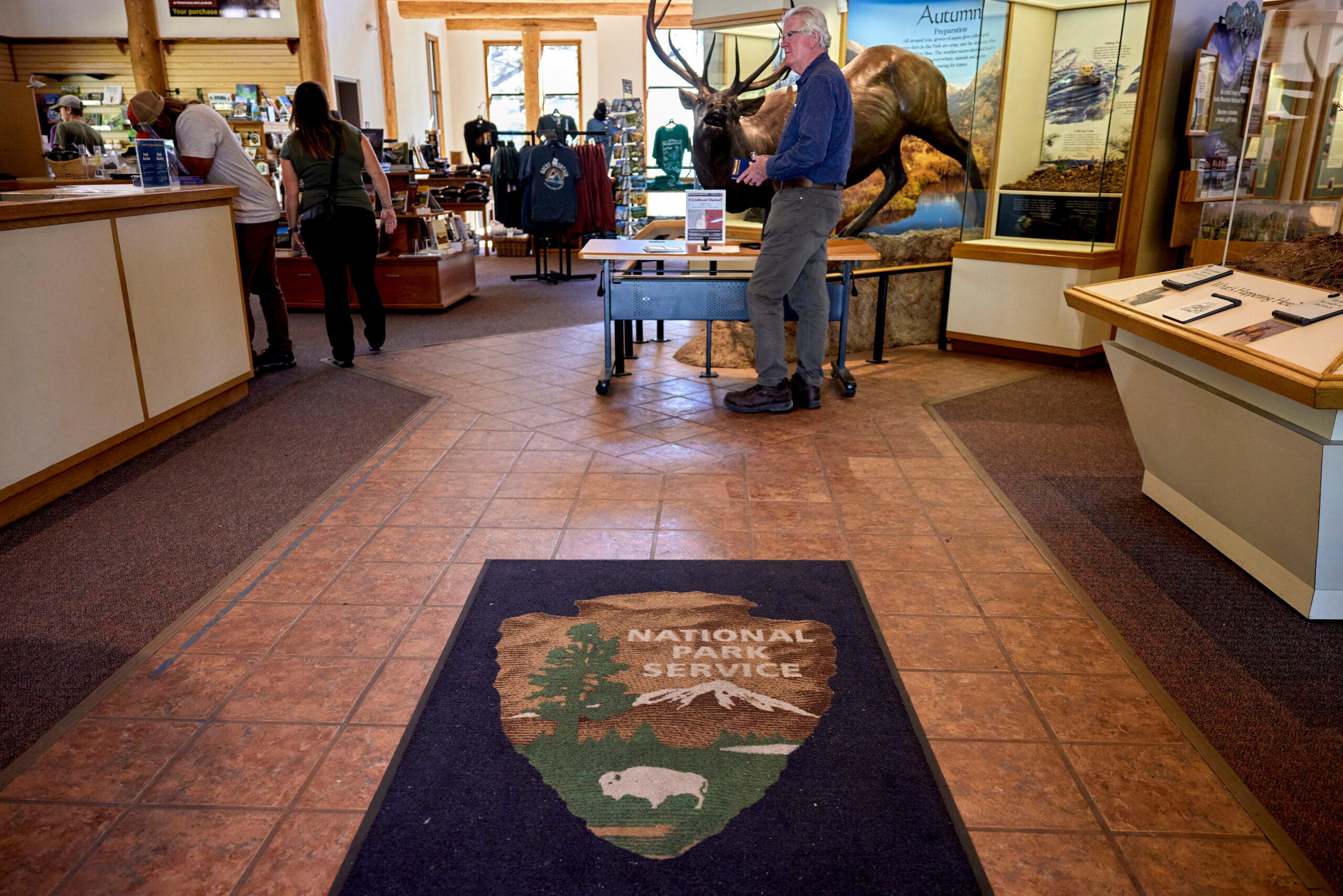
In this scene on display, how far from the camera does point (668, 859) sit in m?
1.66

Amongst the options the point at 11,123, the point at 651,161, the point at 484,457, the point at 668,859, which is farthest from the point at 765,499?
the point at 651,161

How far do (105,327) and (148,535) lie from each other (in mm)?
991

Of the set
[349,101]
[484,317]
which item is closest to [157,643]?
[484,317]

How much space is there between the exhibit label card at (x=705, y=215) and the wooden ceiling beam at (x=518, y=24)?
10.5 metres

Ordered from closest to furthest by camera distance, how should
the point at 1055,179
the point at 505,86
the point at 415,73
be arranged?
the point at 1055,179, the point at 415,73, the point at 505,86

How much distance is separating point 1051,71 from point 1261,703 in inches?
186

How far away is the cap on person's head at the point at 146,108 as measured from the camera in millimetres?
4941

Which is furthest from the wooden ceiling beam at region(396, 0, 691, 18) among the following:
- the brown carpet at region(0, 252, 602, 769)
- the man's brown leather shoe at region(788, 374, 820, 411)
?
the man's brown leather shoe at region(788, 374, 820, 411)

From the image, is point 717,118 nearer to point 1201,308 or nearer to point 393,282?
point 1201,308

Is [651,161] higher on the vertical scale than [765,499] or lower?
higher

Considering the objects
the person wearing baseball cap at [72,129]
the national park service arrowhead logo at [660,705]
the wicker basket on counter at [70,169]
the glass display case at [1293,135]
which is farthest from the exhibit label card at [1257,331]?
the person wearing baseball cap at [72,129]

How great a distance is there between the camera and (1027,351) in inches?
228

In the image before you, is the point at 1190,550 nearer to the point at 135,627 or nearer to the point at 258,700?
the point at 258,700

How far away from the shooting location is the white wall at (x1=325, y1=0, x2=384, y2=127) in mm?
10273
